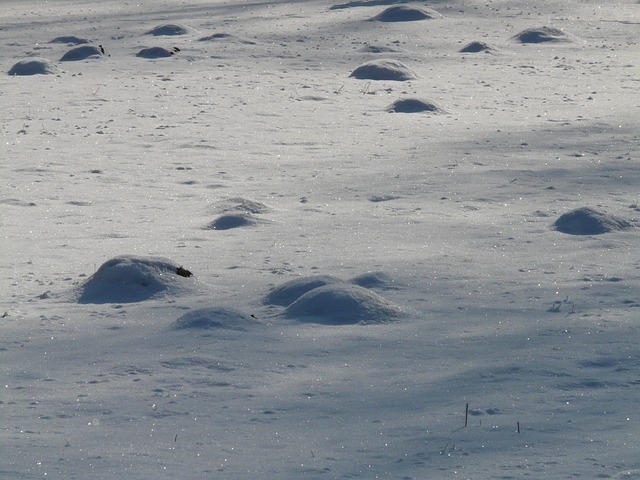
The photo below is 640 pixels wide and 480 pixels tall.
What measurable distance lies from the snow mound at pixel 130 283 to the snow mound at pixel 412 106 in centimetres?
586

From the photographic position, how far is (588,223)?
6.57 meters

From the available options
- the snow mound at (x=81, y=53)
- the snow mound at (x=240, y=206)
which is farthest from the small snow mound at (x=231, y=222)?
the snow mound at (x=81, y=53)

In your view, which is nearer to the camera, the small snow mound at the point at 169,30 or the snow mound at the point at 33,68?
the snow mound at the point at 33,68

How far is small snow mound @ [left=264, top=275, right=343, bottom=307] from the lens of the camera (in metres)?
5.25

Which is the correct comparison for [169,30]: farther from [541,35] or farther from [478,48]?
[541,35]

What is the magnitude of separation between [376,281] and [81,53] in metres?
10.5

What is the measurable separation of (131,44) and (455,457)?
1325 cm

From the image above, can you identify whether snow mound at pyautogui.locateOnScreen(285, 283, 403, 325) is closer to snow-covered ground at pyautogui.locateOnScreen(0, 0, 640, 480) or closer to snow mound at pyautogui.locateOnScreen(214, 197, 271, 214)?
snow-covered ground at pyautogui.locateOnScreen(0, 0, 640, 480)

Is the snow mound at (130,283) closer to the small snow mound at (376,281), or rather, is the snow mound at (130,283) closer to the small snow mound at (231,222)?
the small snow mound at (376,281)

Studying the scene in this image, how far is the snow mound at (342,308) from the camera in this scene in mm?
4980

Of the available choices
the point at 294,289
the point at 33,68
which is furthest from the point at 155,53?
the point at 294,289

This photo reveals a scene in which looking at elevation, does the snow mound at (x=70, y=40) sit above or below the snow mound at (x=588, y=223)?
below

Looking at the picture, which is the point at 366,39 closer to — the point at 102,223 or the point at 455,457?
the point at 102,223

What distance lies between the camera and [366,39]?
15.8m
